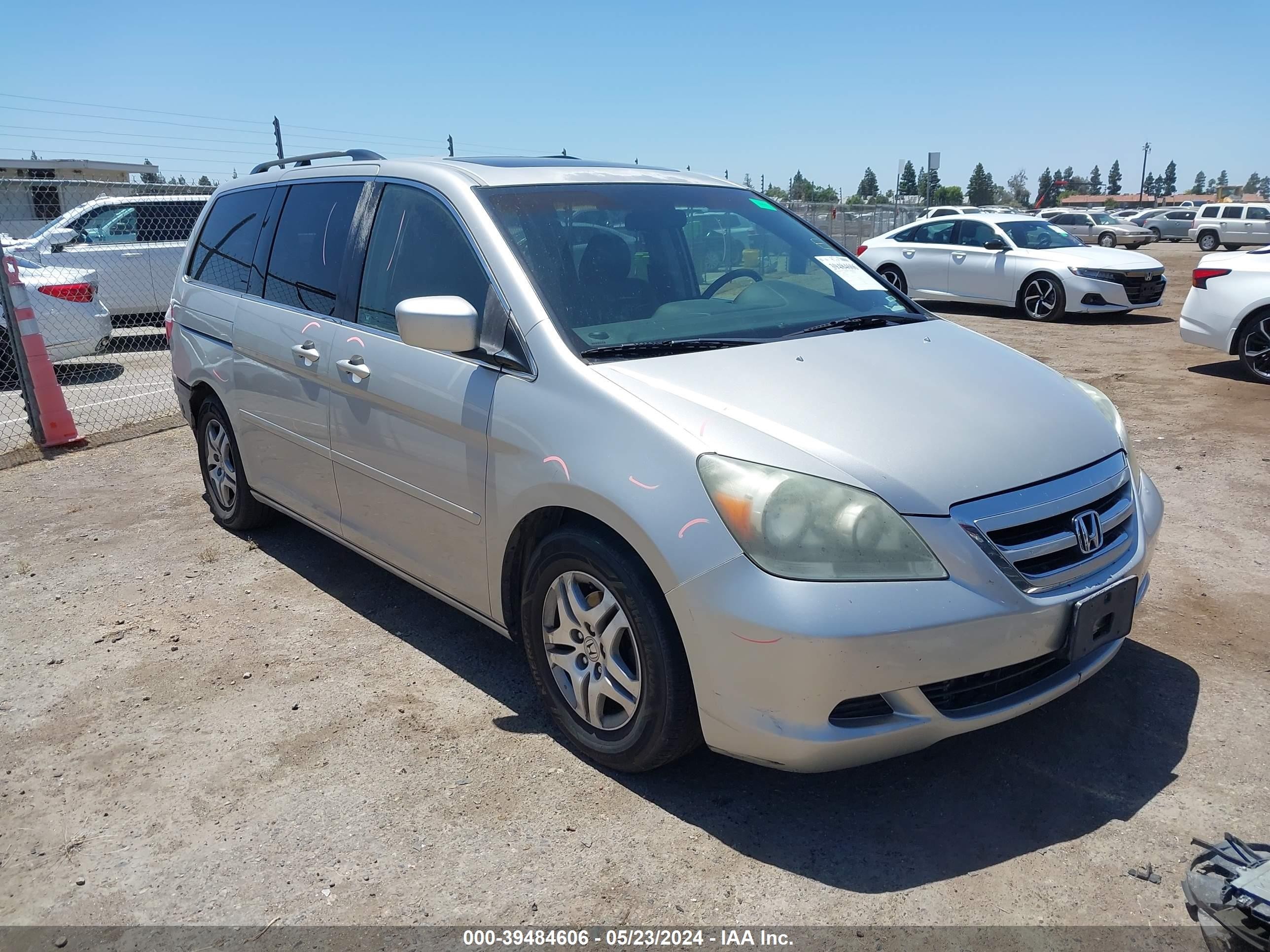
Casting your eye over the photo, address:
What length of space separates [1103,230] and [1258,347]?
32190mm

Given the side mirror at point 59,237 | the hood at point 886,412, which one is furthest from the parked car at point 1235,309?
the side mirror at point 59,237

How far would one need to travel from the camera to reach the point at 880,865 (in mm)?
2695

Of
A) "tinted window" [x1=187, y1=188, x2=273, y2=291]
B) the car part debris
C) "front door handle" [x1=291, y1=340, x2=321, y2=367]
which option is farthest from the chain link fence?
the car part debris

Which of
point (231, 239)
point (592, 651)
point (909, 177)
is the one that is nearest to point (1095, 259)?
point (231, 239)

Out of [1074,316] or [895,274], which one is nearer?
[1074,316]

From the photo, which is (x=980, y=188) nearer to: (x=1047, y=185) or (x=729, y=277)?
(x=1047, y=185)

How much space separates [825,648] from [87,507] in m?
5.35

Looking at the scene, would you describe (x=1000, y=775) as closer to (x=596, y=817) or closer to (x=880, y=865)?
(x=880, y=865)

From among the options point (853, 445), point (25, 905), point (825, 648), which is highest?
point (853, 445)

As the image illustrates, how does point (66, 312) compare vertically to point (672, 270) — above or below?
below

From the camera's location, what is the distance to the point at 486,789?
3.10 metres

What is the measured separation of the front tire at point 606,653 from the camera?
2.79 m

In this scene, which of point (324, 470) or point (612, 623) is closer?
point (612, 623)

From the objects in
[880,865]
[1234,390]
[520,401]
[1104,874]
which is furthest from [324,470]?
[1234,390]
